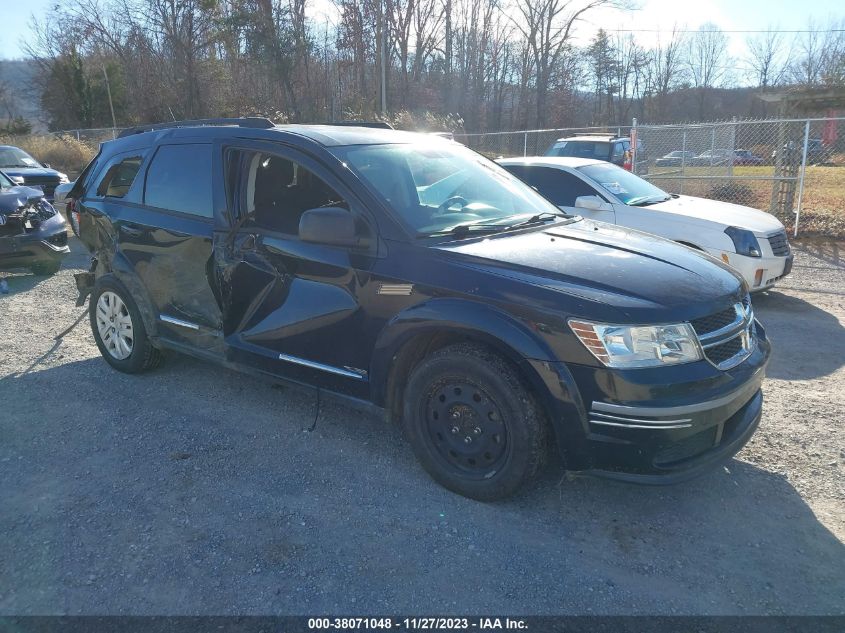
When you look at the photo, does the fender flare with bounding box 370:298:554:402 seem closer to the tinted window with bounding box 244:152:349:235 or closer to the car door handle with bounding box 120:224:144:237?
the tinted window with bounding box 244:152:349:235

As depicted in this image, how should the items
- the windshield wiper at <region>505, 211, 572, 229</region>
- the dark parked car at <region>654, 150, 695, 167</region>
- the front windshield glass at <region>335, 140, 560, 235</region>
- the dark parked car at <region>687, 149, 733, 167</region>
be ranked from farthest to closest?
the dark parked car at <region>654, 150, 695, 167</region>
the dark parked car at <region>687, 149, 733, 167</region>
the windshield wiper at <region>505, 211, 572, 229</region>
the front windshield glass at <region>335, 140, 560, 235</region>

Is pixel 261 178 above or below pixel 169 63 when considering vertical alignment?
below

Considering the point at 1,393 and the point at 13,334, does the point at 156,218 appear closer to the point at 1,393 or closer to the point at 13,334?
the point at 1,393

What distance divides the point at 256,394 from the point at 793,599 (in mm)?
3632

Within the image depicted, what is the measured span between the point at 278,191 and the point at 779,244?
583cm

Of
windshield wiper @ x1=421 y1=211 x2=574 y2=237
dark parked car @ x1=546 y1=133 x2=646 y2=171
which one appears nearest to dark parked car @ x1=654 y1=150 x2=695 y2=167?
dark parked car @ x1=546 y1=133 x2=646 y2=171

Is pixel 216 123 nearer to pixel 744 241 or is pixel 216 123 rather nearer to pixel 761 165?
pixel 744 241

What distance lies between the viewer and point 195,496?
350 cm

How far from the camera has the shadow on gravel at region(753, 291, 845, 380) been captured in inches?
208

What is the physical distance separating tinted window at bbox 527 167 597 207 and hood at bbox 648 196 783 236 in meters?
0.80

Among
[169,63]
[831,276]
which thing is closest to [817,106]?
[831,276]

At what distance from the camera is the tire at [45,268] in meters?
9.33

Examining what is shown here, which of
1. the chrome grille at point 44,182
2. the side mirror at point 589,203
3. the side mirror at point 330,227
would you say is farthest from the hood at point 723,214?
the chrome grille at point 44,182

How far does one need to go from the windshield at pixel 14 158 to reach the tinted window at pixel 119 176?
13444 mm
